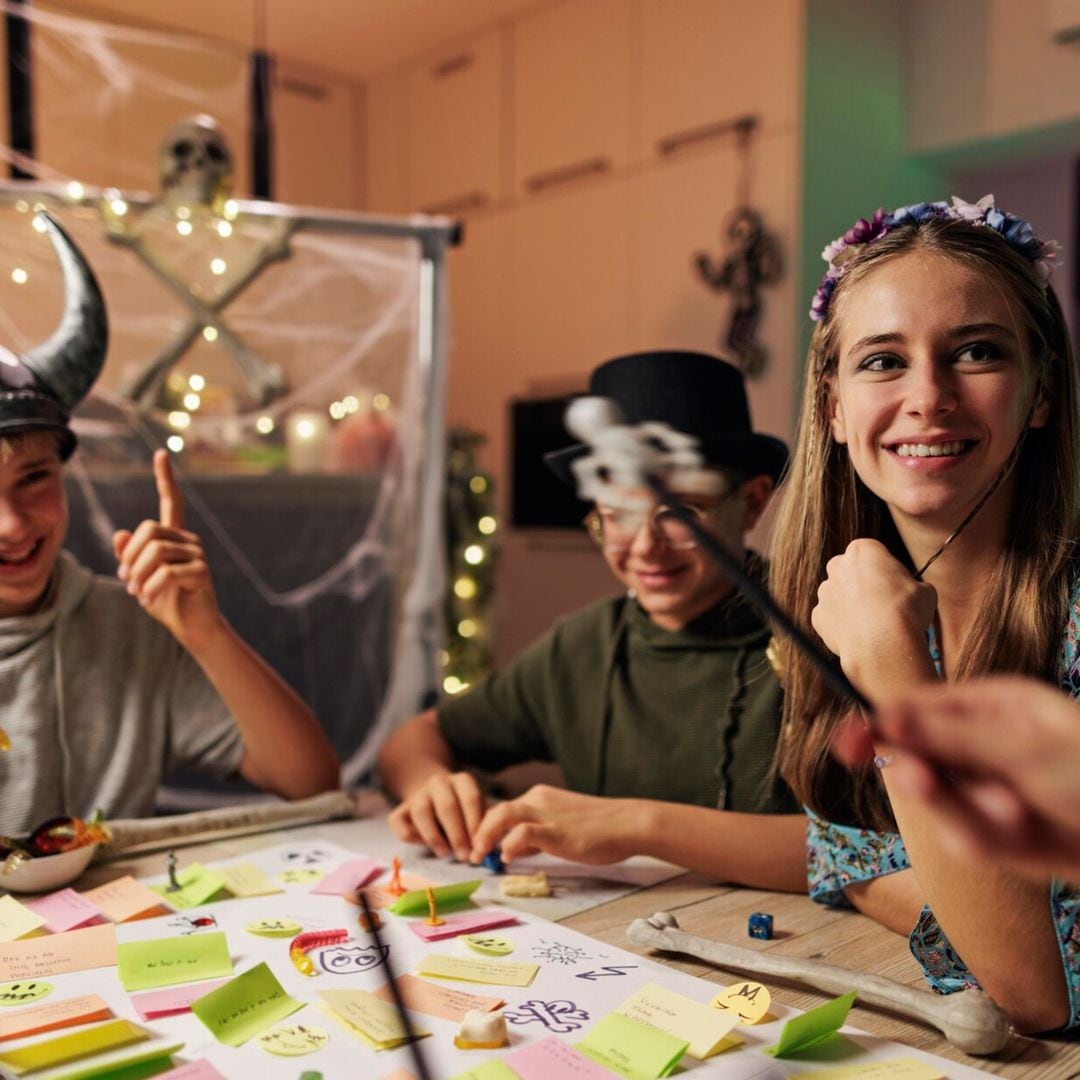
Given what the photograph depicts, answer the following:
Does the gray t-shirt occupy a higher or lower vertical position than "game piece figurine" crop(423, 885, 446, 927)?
higher

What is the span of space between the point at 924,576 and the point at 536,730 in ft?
2.35

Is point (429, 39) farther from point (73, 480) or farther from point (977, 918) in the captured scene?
point (977, 918)

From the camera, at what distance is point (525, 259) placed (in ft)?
12.7

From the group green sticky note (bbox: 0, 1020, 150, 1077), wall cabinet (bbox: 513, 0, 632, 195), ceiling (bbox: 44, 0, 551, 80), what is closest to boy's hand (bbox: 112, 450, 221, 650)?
green sticky note (bbox: 0, 1020, 150, 1077)

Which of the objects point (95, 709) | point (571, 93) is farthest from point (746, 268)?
point (95, 709)

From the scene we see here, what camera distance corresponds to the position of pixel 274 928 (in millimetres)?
914

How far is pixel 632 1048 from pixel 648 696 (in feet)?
2.32

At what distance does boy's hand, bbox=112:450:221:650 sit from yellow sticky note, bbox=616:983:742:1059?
28.5 inches

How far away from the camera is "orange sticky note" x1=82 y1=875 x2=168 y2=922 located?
0.96 metres

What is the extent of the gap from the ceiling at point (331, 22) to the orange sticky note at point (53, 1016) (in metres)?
3.02

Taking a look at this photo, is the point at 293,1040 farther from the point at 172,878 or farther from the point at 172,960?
the point at 172,878

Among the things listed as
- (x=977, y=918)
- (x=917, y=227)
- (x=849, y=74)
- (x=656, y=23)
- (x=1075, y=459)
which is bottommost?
(x=977, y=918)

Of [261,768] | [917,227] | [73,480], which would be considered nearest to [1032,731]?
[917,227]

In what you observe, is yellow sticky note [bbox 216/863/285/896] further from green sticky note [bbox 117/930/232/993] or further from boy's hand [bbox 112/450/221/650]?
boy's hand [bbox 112/450/221/650]
